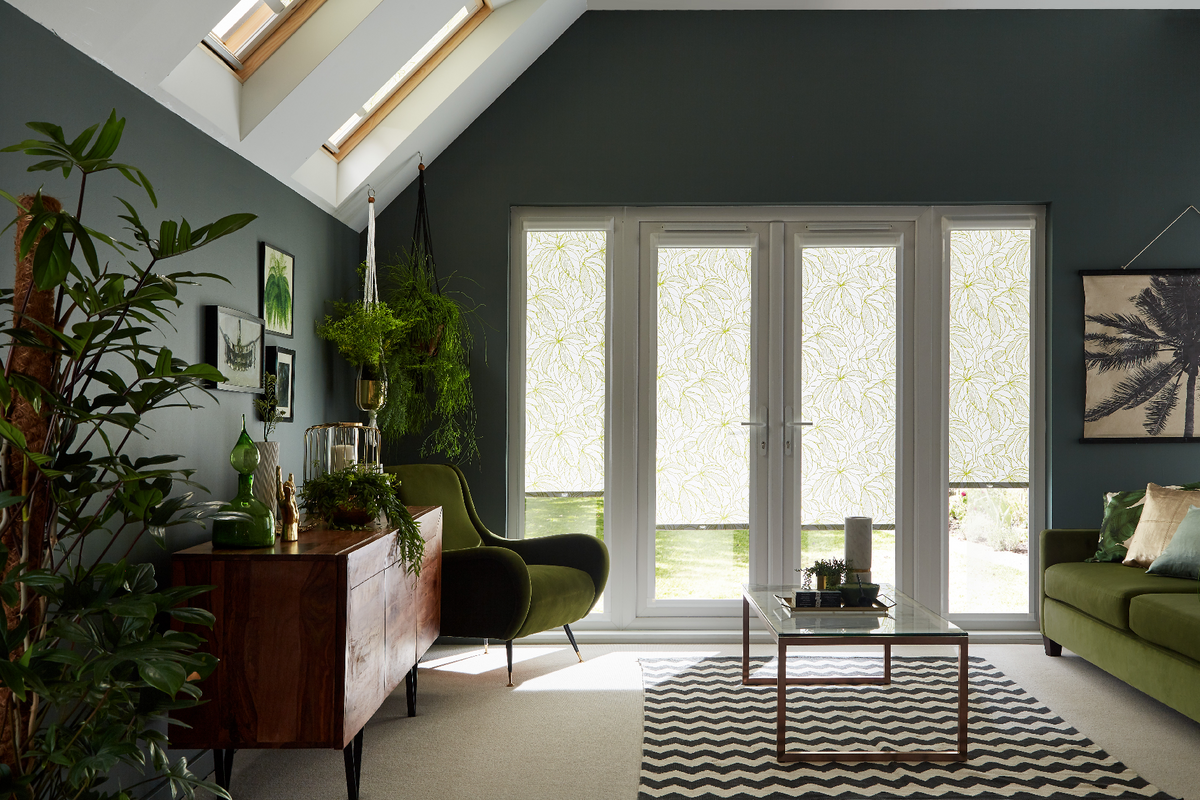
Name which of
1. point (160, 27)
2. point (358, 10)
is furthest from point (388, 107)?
point (160, 27)

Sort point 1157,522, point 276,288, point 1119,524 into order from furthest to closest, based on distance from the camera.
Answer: point 1119,524, point 1157,522, point 276,288

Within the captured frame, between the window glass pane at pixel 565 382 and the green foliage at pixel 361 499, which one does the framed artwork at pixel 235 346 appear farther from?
the window glass pane at pixel 565 382

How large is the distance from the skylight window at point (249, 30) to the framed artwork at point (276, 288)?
65cm

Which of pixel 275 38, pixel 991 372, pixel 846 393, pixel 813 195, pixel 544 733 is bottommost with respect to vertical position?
pixel 544 733

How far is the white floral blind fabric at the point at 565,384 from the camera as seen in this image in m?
4.79

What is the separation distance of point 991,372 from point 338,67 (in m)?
3.52

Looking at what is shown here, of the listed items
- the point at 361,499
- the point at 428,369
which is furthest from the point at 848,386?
the point at 361,499

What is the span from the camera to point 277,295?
3455mm

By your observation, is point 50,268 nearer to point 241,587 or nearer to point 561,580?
point 241,587

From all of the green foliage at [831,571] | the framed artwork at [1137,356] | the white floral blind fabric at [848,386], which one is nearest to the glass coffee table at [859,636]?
the green foliage at [831,571]

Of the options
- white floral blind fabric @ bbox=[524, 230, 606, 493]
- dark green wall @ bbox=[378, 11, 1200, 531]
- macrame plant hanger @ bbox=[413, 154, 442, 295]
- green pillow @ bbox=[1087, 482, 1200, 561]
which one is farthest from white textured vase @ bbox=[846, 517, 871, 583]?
macrame plant hanger @ bbox=[413, 154, 442, 295]

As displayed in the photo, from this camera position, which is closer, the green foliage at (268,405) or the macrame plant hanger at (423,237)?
the green foliage at (268,405)

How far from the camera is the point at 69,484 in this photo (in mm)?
1622

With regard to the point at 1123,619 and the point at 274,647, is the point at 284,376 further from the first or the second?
the point at 1123,619
